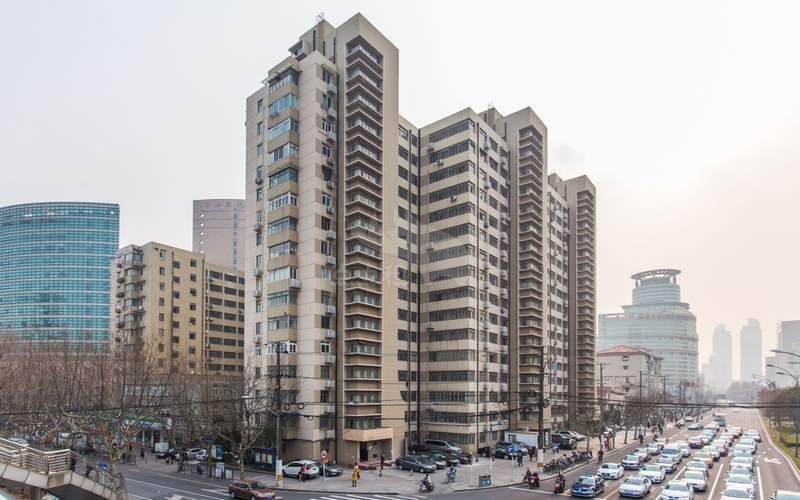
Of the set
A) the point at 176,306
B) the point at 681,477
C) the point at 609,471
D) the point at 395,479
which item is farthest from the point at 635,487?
the point at 176,306

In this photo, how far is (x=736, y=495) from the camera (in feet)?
114

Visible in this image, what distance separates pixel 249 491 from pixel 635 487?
26776 millimetres

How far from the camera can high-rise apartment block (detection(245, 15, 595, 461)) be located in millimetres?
55031

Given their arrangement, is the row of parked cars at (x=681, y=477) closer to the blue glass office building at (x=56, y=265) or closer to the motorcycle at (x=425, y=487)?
the motorcycle at (x=425, y=487)

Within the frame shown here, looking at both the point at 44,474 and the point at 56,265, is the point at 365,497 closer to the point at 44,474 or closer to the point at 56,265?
the point at 44,474

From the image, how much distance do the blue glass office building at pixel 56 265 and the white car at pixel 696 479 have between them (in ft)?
458

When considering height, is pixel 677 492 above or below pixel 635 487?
above

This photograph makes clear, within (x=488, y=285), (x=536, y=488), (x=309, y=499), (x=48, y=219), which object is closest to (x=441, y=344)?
(x=488, y=285)

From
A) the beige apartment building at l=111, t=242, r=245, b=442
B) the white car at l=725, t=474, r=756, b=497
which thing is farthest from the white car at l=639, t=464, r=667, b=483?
the beige apartment building at l=111, t=242, r=245, b=442

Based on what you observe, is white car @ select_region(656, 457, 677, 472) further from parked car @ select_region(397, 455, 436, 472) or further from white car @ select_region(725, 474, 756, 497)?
parked car @ select_region(397, 455, 436, 472)

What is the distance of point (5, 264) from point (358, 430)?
459ft

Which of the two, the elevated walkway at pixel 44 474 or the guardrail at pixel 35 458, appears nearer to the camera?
the elevated walkway at pixel 44 474

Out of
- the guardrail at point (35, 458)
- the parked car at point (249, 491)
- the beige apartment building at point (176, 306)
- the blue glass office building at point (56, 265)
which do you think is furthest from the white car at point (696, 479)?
the blue glass office building at point (56, 265)

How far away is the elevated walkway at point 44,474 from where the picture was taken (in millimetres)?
24016
